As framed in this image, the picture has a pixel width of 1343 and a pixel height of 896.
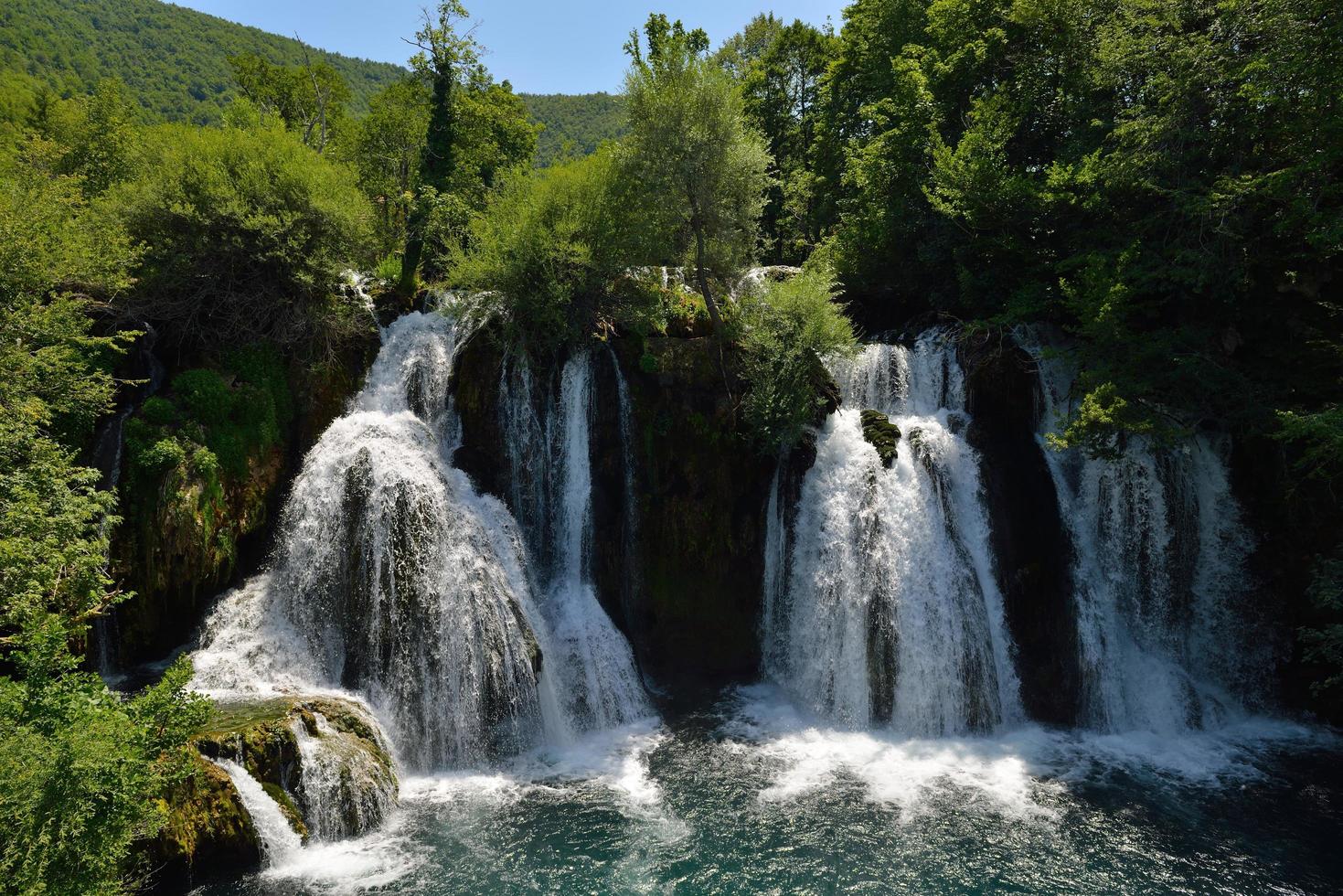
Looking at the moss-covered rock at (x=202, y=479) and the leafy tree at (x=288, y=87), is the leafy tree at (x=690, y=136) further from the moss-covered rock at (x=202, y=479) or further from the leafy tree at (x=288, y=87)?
the leafy tree at (x=288, y=87)

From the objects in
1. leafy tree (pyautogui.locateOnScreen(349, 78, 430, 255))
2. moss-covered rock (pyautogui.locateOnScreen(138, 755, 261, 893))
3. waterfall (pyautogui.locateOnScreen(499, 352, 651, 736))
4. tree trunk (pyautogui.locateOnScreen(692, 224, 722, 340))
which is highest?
leafy tree (pyautogui.locateOnScreen(349, 78, 430, 255))

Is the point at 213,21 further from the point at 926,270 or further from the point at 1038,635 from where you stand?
the point at 1038,635

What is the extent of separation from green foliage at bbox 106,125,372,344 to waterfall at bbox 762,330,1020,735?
42.7ft

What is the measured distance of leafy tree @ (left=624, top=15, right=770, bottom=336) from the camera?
61.0 ft

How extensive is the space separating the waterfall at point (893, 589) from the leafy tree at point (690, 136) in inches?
220

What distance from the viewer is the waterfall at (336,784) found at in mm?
10664

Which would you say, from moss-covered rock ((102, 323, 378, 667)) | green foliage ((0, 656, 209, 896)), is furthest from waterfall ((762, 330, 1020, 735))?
green foliage ((0, 656, 209, 896))

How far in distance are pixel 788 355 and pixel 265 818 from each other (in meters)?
13.6

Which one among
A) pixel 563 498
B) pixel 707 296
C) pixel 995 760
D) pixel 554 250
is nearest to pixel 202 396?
pixel 563 498

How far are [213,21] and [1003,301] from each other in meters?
118

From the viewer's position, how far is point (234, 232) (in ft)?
52.7

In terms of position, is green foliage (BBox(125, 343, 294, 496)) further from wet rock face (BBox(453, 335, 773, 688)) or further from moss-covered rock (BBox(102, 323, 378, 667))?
wet rock face (BBox(453, 335, 773, 688))

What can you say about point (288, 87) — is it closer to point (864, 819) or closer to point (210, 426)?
point (210, 426)

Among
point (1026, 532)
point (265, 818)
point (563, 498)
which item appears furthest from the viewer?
point (563, 498)
